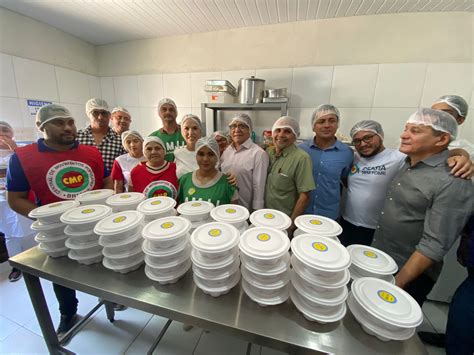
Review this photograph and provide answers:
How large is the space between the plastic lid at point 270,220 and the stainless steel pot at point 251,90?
1.64 m

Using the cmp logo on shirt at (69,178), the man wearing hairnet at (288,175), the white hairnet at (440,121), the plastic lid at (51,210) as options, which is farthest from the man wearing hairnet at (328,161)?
the cmp logo on shirt at (69,178)

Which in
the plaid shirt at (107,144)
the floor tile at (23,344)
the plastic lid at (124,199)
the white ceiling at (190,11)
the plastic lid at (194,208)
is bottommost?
the floor tile at (23,344)

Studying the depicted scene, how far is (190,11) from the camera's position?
81.9 inches

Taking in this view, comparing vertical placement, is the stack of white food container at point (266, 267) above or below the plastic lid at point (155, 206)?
below

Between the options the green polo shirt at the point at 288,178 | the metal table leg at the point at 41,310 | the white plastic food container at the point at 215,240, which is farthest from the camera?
the green polo shirt at the point at 288,178

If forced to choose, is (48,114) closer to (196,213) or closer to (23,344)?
(196,213)

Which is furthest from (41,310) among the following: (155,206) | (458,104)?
(458,104)

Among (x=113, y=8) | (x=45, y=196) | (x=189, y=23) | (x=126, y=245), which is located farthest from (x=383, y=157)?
(x=113, y=8)

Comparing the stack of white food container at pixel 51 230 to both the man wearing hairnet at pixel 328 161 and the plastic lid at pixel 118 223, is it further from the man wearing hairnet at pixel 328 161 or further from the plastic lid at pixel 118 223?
the man wearing hairnet at pixel 328 161

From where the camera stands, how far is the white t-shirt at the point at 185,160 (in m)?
1.70

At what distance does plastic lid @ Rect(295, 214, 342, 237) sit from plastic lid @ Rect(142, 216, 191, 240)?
19.5 inches

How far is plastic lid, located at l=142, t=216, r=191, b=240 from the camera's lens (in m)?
0.73

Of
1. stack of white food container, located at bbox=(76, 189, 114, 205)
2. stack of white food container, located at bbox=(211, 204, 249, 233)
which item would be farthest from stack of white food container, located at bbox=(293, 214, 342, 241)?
stack of white food container, located at bbox=(76, 189, 114, 205)

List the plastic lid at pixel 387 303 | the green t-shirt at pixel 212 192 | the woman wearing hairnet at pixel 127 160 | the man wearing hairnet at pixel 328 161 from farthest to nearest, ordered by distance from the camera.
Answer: the woman wearing hairnet at pixel 127 160 < the man wearing hairnet at pixel 328 161 < the green t-shirt at pixel 212 192 < the plastic lid at pixel 387 303
